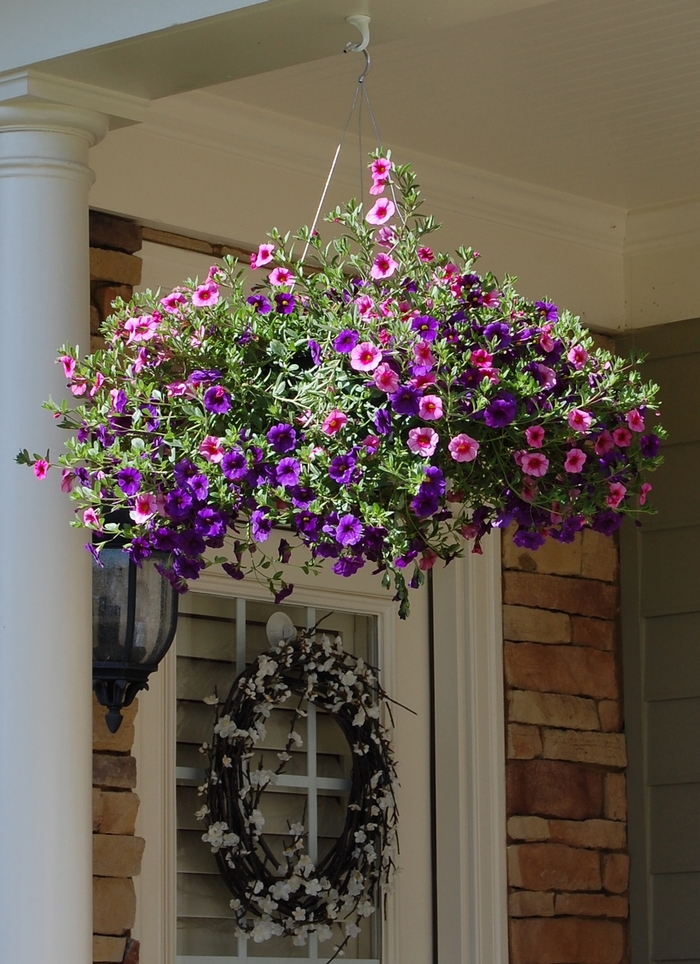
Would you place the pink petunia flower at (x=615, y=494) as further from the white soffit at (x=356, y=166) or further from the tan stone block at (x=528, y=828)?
the tan stone block at (x=528, y=828)

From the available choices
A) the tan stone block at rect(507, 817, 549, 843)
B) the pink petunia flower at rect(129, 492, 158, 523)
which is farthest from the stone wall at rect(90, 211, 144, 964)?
the pink petunia flower at rect(129, 492, 158, 523)

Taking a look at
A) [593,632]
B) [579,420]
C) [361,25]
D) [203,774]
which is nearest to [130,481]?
[579,420]

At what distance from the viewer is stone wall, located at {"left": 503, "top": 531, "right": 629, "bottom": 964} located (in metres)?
3.87

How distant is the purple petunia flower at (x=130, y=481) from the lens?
207cm

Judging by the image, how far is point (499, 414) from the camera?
6.35 ft

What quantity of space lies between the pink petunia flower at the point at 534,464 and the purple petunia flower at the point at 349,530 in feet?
0.75

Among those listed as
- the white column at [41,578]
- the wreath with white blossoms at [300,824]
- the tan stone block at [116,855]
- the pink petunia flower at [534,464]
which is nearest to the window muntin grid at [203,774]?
the wreath with white blossoms at [300,824]

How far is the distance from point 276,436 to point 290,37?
777 mm

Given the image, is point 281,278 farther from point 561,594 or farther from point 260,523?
point 561,594

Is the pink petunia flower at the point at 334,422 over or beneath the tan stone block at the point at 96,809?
over

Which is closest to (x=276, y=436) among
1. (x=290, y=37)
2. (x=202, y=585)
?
(x=290, y=37)

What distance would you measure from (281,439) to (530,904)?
222cm

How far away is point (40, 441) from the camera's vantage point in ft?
8.10

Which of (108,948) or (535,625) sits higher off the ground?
(535,625)
